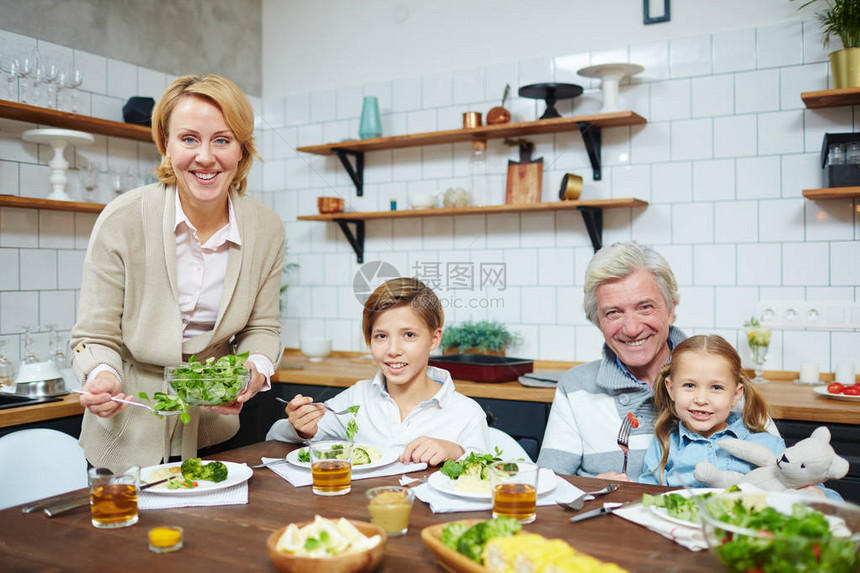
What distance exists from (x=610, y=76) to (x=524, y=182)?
56 cm

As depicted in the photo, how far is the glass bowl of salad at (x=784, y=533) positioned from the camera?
800 mm

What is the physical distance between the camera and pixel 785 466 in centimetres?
138

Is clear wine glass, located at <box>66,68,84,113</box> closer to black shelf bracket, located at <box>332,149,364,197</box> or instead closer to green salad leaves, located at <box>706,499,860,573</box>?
black shelf bracket, located at <box>332,149,364,197</box>

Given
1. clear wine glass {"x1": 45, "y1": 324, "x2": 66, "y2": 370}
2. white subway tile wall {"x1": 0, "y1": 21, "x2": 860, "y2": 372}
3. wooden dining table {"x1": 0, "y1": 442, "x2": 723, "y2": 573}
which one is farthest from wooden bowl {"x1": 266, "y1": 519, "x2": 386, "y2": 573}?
clear wine glass {"x1": 45, "y1": 324, "x2": 66, "y2": 370}

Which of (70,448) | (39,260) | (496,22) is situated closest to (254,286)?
(70,448)

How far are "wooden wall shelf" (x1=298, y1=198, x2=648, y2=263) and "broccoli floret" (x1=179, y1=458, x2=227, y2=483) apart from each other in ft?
6.43

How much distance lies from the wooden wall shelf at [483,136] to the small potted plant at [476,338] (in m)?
0.82

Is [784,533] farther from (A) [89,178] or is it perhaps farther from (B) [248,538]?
(A) [89,178]

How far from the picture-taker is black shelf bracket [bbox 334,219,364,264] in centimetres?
371

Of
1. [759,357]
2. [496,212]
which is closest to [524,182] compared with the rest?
[496,212]

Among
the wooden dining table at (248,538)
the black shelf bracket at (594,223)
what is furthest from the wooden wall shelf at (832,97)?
the wooden dining table at (248,538)

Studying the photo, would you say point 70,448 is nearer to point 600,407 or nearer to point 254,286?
point 254,286

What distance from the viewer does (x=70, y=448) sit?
1767 mm

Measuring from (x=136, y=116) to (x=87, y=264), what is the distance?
1.69 metres
